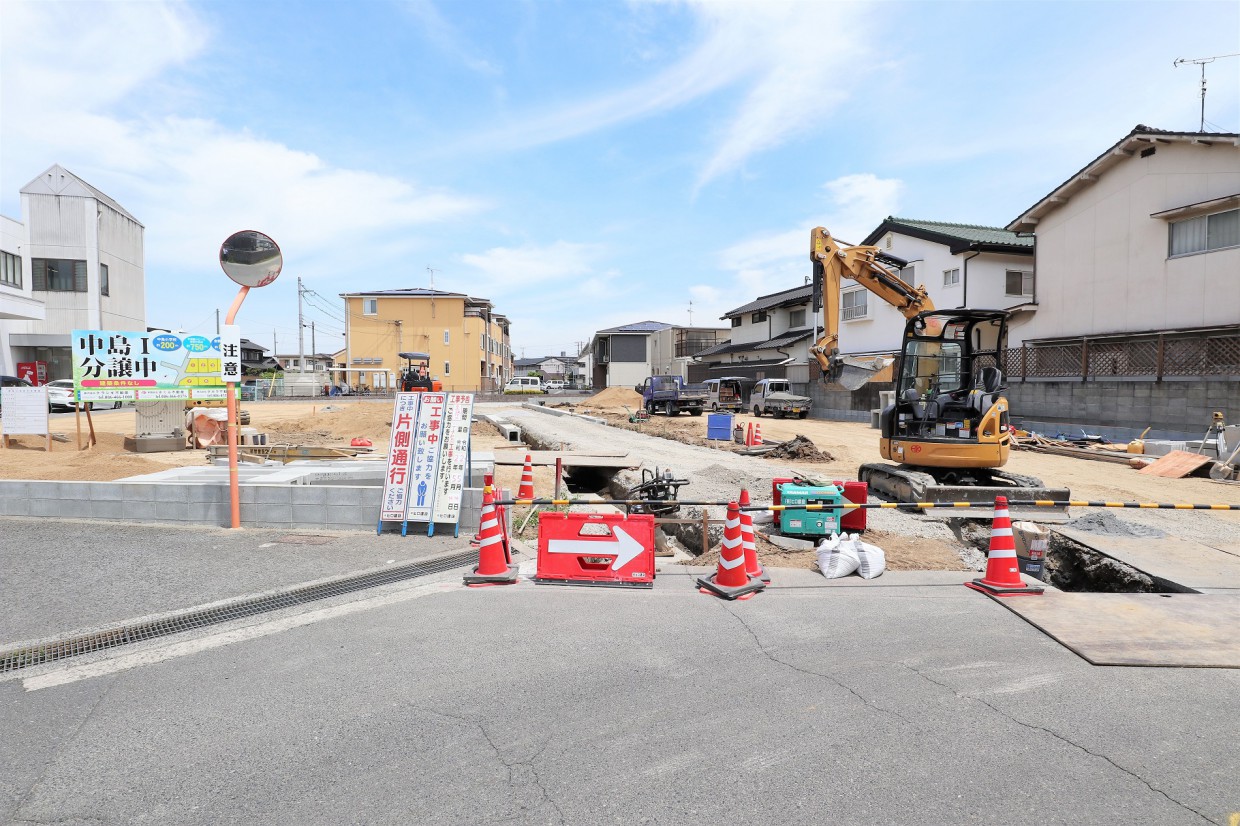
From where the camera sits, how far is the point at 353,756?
320cm

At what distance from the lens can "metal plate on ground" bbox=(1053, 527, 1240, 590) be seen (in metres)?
6.25

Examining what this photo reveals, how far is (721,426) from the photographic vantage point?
20656mm

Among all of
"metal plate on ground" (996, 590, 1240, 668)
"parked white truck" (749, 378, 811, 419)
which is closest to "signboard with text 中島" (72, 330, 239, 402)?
"metal plate on ground" (996, 590, 1240, 668)

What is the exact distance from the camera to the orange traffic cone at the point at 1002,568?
576 centimetres

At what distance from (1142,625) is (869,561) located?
205 cm

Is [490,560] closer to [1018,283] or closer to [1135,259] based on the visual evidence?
[1135,259]

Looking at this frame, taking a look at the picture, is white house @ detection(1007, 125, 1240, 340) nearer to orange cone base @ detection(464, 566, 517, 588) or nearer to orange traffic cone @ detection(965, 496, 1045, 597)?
orange traffic cone @ detection(965, 496, 1045, 597)

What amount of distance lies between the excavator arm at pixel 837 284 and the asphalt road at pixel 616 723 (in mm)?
7671

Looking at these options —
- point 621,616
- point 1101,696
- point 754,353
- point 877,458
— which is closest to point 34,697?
point 621,616

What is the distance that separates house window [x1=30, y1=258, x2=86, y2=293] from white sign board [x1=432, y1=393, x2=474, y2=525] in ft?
131

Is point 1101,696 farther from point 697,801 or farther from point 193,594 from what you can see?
point 193,594

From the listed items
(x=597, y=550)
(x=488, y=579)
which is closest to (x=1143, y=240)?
(x=597, y=550)

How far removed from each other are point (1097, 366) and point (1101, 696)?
750 inches

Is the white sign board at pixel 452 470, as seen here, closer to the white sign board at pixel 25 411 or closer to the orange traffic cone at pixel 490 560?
the orange traffic cone at pixel 490 560
